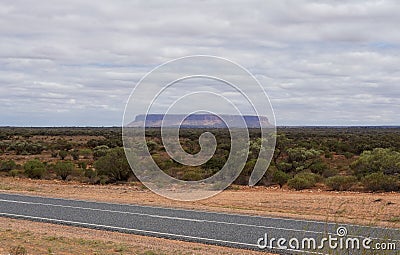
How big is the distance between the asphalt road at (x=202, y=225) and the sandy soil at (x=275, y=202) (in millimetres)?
1260

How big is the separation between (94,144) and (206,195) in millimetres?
48114

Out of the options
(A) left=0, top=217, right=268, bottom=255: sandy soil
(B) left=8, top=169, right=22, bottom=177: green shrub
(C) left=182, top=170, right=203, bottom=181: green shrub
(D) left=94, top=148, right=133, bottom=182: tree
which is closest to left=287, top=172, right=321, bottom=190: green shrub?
(C) left=182, top=170, right=203, bottom=181: green shrub

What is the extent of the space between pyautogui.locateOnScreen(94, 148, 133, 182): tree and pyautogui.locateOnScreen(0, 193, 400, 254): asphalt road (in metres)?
11.0

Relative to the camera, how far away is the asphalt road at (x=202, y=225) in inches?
468

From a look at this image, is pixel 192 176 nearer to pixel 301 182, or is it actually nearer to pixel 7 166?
pixel 301 182

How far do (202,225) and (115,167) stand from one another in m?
17.2

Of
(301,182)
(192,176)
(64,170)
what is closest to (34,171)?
(64,170)

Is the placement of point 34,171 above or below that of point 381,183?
below

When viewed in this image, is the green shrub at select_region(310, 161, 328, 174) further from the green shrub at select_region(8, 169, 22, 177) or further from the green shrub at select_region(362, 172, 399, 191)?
the green shrub at select_region(8, 169, 22, 177)

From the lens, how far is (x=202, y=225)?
49.7 feet

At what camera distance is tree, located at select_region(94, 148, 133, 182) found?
3159cm

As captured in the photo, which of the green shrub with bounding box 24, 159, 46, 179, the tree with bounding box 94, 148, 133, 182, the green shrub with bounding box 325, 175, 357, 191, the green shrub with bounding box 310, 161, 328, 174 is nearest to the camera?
the green shrub with bounding box 325, 175, 357, 191

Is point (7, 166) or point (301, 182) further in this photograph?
point (7, 166)

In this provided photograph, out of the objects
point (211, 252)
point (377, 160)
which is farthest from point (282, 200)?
point (377, 160)
